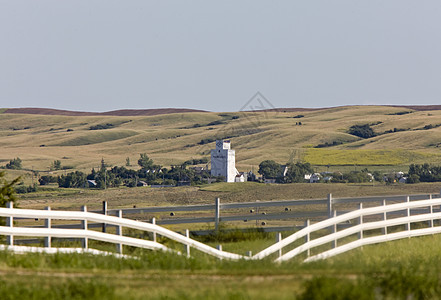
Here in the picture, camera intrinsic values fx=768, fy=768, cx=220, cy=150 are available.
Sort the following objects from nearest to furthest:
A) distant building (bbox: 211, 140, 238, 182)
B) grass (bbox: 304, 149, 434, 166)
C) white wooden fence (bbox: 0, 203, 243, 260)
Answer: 1. white wooden fence (bbox: 0, 203, 243, 260)
2. distant building (bbox: 211, 140, 238, 182)
3. grass (bbox: 304, 149, 434, 166)

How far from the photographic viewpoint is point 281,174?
111750mm

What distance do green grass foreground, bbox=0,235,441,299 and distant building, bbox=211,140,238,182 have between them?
8993 centimetres

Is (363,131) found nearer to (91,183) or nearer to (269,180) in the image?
(269,180)

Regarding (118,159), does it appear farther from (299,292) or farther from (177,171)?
(299,292)

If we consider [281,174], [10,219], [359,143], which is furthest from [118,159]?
[10,219]

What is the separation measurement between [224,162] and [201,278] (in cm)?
9314

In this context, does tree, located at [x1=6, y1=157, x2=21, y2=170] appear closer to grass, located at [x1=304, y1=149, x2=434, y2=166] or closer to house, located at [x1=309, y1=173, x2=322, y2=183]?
grass, located at [x1=304, y1=149, x2=434, y2=166]

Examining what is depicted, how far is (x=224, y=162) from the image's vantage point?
105m

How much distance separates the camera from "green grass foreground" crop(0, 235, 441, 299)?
10109 mm

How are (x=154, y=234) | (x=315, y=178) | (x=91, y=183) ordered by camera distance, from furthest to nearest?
(x=91, y=183)
(x=315, y=178)
(x=154, y=234)

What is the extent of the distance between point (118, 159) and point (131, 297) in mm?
161710

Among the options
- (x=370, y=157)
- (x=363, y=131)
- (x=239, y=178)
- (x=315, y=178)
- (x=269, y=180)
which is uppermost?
(x=363, y=131)

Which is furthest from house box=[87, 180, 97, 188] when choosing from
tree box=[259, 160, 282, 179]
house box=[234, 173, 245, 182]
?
tree box=[259, 160, 282, 179]

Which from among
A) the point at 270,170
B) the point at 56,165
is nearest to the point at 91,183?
the point at 270,170
